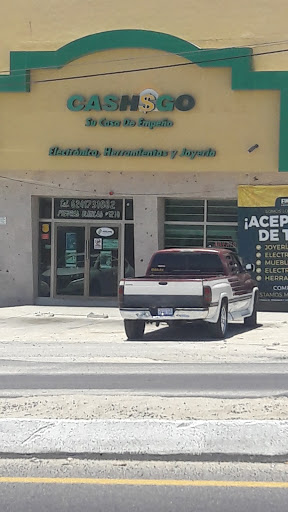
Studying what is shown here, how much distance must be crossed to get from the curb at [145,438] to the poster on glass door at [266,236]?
14639 mm

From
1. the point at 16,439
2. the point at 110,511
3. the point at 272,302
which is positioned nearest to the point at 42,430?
the point at 16,439

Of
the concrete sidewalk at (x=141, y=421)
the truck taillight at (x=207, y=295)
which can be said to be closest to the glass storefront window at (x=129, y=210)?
the truck taillight at (x=207, y=295)

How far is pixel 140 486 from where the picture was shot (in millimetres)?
5891

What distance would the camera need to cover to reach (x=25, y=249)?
75.7 ft

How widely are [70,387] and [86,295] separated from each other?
13798mm

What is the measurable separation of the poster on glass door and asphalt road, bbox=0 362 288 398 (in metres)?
10.0

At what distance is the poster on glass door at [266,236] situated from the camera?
21.8 meters

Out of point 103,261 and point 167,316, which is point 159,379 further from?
point 103,261

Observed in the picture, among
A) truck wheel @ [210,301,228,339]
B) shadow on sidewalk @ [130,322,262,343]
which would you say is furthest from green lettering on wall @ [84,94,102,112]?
truck wheel @ [210,301,228,339]

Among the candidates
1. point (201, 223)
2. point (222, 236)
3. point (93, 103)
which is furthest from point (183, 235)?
point (93, 103)

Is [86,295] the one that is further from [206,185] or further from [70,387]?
[70,387]

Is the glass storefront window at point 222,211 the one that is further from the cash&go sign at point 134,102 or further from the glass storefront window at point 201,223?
the cash&go sign at point 134,102

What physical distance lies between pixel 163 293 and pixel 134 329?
47.5 inches

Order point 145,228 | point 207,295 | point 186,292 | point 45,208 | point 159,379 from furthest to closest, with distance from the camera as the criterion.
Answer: point 45,208 < point 145,228 < point 186,292 < point 207,295 < point 159,379
